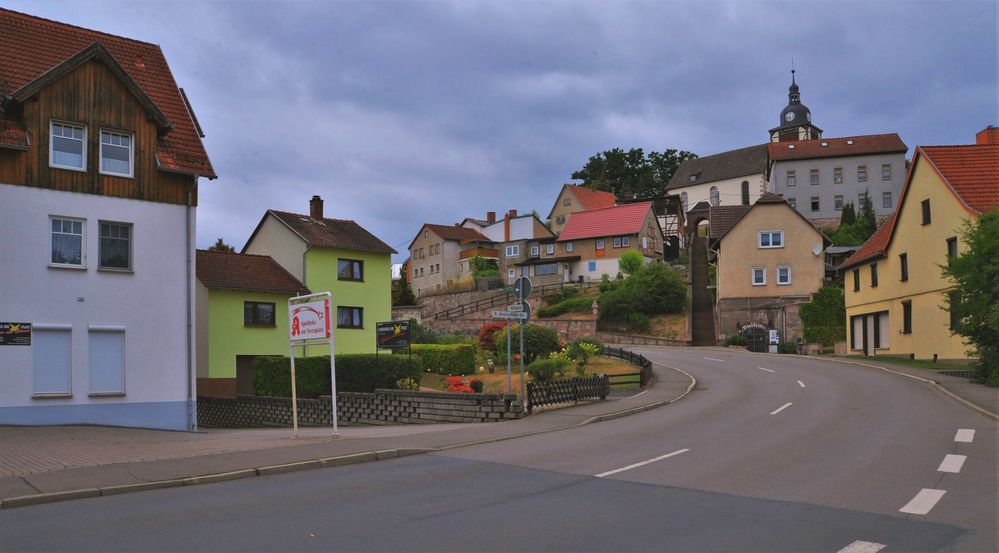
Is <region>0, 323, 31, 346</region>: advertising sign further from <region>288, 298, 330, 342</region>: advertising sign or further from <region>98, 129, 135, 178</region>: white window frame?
<region>288, 298, 330, 342</region>: advertising sign

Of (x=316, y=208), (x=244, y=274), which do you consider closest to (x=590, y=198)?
(x=316, y=208)

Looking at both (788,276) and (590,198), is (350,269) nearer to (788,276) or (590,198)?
(788,276)

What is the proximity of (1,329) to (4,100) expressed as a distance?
6.42 metres

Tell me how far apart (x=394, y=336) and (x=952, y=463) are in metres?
19.9

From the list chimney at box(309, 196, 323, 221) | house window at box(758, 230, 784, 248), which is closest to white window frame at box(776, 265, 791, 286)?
house window at box(758, 230, 784, 248)

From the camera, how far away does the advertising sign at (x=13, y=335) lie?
20.7 m

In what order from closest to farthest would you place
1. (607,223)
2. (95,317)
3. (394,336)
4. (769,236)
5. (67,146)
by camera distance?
(67,146) → (95,317) → (394,336) → (769,236) → (607,223)

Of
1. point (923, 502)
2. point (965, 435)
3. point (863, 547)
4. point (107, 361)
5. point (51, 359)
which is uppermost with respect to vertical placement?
point (51, 359)

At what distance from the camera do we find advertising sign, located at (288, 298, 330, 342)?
725 inches

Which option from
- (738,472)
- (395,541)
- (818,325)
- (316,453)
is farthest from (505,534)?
(818,325)

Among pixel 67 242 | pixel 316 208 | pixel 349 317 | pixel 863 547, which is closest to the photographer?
pixel 863 547

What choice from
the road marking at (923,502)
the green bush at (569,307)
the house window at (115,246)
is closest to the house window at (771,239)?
the green bush at (569,307)

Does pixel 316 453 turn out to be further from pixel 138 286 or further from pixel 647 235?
pixel 647 235

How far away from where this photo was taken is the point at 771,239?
2451 inches
